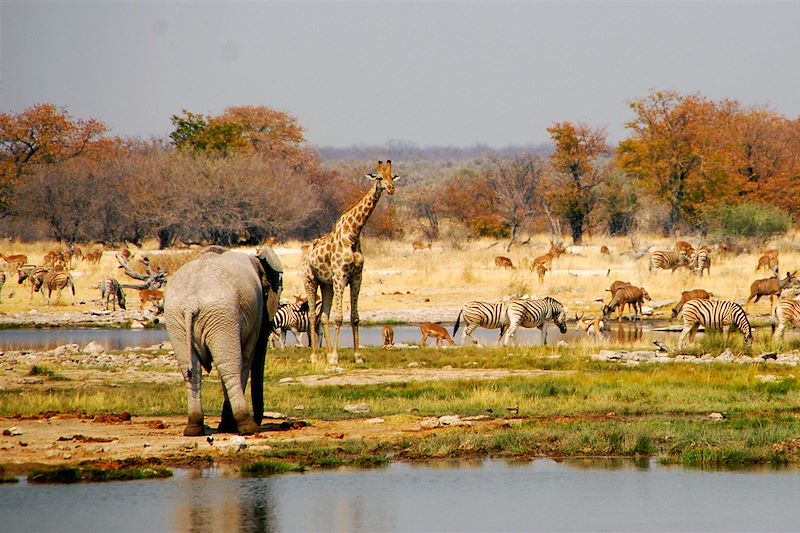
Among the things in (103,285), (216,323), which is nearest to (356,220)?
(216,323)

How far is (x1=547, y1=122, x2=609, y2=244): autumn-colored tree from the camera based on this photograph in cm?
6350

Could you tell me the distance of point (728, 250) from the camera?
51375 millimetres


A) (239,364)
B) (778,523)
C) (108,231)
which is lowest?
(778,523)

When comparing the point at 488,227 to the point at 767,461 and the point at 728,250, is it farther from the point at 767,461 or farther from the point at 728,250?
the point at 767,461

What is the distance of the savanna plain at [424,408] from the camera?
13.2 metres

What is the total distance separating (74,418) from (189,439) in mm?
2775

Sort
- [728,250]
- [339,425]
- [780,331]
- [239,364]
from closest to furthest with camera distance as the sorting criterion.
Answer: [239,364]
[339,425]
[780,331]
[728,250]

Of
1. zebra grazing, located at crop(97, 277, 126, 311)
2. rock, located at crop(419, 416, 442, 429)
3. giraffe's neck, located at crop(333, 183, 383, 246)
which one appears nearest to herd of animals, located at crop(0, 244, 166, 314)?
zebra grazing, located at crop(97, 277, 126, 311)

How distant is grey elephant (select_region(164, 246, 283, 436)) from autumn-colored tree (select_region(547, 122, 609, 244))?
165ft

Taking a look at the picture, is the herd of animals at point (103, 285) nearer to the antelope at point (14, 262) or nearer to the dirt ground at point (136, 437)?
the antelope at point (14, 262)

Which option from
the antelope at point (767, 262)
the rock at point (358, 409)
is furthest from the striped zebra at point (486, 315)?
the antelope at point (767, 262)

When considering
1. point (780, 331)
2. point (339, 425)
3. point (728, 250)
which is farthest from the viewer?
point (728, 250)

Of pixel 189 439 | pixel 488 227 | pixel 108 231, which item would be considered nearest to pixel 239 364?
pixel 189 439

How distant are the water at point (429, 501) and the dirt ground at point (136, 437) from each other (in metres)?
0.78
